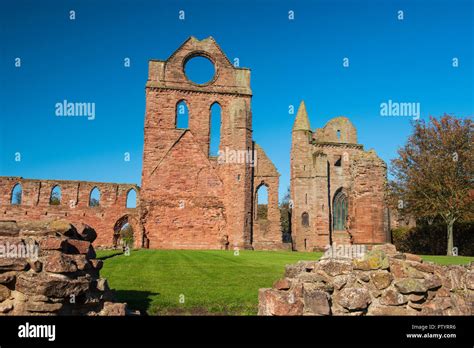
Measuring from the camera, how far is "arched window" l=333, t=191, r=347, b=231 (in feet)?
115

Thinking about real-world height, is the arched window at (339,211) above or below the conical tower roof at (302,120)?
below

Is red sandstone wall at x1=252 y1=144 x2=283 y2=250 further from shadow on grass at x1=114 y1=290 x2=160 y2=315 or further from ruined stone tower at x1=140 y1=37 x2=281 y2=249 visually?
shadow on grass at x1=114 y1=290 x2=160 y2=315

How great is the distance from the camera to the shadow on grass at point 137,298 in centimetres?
691

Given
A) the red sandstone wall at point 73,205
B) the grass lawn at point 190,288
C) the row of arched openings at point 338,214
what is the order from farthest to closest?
the row of arched openings at point 338,214
the red sandstone wall at point 73,205
the grass lawn at point 190,288

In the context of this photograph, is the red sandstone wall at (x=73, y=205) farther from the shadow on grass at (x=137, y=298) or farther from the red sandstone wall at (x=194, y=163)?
the shadow on grass at (x=137, y=298)

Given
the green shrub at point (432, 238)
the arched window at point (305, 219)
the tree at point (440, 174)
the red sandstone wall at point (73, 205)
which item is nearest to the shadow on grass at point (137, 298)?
the tree at point (440, 174)

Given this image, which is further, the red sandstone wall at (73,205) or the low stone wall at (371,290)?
the red sandstone wall at (73,205)

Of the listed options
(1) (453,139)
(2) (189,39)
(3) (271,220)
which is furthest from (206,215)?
(1) (453,139)

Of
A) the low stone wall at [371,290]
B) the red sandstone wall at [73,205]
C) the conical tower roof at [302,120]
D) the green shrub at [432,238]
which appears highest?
the conical tower roof at [302,120]

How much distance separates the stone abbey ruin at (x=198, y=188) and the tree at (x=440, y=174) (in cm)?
423

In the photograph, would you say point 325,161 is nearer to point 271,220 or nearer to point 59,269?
point 271,220

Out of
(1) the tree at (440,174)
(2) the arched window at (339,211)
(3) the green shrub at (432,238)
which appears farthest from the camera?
(2) the arched window at (339,211)
